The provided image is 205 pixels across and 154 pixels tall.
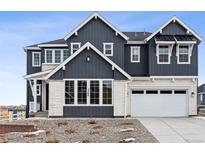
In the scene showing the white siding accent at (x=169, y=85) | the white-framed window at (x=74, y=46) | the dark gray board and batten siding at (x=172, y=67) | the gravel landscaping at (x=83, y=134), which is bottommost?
the gravel landscaping at (x=83, y=134)

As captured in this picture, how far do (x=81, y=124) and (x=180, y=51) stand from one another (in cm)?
1061

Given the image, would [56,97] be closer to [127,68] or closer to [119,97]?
[119,97]

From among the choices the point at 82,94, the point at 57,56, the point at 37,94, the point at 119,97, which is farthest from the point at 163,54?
the point at 37,94

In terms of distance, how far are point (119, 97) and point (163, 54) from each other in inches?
199

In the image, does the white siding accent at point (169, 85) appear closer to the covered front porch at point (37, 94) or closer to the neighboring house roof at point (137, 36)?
the neighboring house roof at point (137, 36)

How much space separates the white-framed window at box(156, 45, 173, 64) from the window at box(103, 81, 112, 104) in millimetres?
4619

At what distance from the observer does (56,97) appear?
2581 cm

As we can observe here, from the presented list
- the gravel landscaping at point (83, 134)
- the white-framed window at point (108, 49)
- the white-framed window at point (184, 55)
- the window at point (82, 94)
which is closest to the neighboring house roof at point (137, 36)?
the white-framed window at point (108, 49)

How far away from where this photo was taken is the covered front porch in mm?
27875

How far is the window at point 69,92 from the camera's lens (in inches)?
1014

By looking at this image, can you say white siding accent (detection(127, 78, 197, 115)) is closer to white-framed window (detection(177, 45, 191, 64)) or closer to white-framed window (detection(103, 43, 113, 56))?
white-framed window (detection(177, 45, 191, 64))

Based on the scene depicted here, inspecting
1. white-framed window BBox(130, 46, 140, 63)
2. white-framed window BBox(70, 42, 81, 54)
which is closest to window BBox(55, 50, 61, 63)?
white-framed window BBox(70, 42, 81, 54)

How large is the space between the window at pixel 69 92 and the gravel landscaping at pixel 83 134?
13.3 feet
